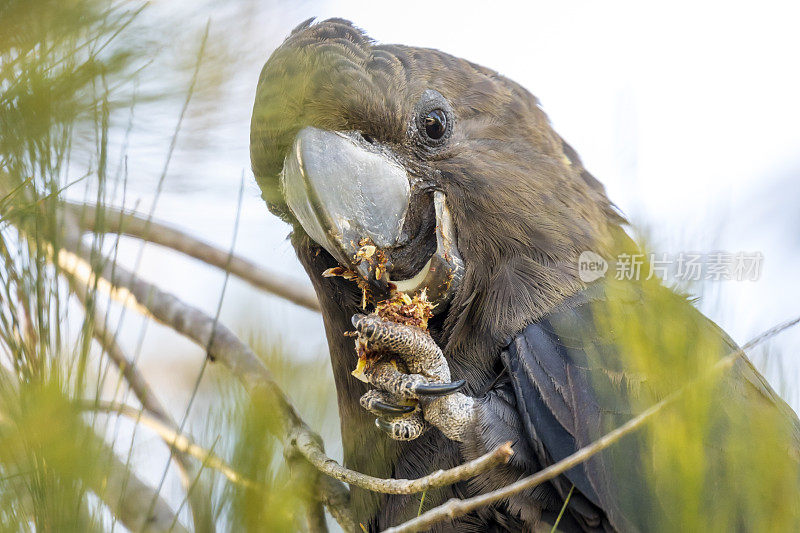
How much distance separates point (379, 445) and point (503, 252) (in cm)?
80

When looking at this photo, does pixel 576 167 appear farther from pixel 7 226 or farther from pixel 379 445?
pixel 7 226

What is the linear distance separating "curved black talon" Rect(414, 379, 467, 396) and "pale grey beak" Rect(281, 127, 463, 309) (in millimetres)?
371

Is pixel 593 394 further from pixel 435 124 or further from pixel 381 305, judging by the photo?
pixel 435 124

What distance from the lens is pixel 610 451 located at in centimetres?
212

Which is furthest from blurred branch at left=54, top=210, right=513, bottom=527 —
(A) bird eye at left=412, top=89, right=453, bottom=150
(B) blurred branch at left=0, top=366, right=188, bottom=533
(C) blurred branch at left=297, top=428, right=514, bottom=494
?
(A) bird eye at left=412, top=89, right=453, bottom=150

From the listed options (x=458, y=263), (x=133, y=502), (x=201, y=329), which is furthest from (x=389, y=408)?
(x=201, y=329)

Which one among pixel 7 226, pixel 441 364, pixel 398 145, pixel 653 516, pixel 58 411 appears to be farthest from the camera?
pixel 398 145

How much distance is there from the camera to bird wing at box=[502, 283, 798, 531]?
189cm

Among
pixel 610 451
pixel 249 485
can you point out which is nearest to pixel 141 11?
pixel 249 485

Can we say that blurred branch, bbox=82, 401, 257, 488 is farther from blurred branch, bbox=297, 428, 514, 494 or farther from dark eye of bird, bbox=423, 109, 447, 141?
dark eye of bird, bbox=423, 109, 447, 141

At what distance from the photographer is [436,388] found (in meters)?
2.18

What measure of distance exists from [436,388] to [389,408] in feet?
0.54

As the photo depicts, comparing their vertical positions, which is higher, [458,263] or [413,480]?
[458,263]

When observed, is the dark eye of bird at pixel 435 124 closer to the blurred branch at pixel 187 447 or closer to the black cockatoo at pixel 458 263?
the black cockatoo at pixel 458 263
